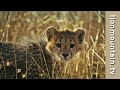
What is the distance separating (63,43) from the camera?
2516 mm

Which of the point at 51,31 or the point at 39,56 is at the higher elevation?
the point at 51,31

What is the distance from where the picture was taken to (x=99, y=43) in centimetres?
252

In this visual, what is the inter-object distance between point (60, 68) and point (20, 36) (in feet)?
0.95

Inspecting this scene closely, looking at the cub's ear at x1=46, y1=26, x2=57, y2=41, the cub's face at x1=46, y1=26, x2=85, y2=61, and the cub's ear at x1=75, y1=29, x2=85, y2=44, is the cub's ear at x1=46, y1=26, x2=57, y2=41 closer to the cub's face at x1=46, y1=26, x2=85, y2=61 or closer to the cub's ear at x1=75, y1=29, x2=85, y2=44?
the cub's face at x1=46, y1=26, x2=85, y2=61

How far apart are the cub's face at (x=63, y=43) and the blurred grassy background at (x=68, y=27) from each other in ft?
0.11

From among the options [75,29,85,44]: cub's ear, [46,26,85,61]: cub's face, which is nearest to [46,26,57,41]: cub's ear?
[46,26,85,61]: cub's face

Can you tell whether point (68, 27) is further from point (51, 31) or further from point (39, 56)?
point (39, 56)

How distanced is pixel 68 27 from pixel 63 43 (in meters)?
0.10

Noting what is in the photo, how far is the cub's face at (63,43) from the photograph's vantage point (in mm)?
2514

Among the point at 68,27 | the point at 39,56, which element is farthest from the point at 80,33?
the point at 39,56

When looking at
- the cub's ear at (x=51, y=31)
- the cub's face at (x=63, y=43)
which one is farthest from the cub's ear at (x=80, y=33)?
the cub's ear at (x=51, y=31)
